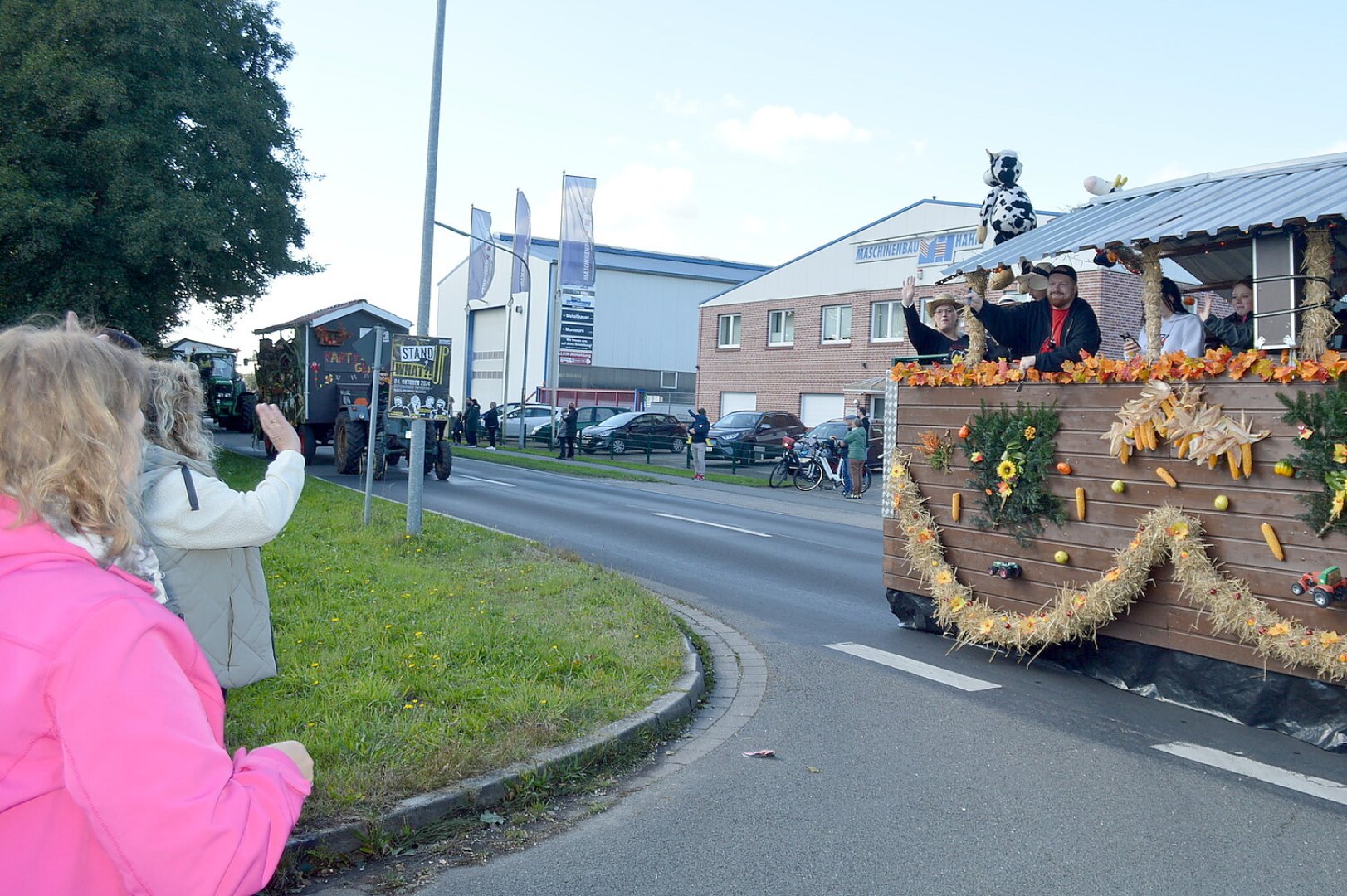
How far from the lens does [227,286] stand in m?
22.0

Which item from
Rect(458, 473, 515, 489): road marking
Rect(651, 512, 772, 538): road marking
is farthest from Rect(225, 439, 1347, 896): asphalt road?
Rect(458, 473, 515, 489): road marking

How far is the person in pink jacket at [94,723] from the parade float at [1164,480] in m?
5.26

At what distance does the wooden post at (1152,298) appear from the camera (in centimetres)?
652

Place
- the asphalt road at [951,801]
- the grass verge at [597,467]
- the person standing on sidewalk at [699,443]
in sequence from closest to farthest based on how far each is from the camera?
the asphalt road at [951,801], the grass verge at [597,467], the person standing on sidewalk at [699,443]

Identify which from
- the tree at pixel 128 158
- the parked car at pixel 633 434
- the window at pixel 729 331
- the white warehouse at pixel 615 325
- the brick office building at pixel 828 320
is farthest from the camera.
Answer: the white warehouse at pixel 615 325

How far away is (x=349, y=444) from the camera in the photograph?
69.2 feet

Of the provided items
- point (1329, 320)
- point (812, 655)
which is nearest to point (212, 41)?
point (812, 655)

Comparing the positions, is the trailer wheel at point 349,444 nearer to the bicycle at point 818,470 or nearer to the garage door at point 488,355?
the bicycle at point 818,470

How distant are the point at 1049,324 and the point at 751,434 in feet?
81.2

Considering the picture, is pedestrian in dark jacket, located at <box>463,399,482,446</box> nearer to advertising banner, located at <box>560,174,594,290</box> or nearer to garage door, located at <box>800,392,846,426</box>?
advertising banner, located at <box>560,174,594,290</box>

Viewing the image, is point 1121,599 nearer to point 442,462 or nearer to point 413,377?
point 413,377

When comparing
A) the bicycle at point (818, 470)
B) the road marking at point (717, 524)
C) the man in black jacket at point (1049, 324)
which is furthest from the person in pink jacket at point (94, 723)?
the bicycle at point (818, 470)

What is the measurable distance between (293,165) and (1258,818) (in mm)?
22343

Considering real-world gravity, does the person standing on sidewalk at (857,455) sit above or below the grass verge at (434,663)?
above
